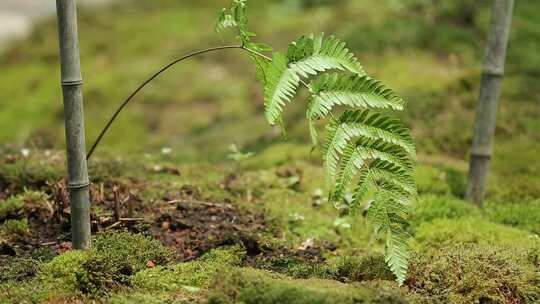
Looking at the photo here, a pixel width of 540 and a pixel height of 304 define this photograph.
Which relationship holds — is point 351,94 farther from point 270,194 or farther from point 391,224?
point 270,194

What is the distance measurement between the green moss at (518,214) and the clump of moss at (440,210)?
0.73 ft

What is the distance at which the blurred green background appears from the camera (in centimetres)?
805

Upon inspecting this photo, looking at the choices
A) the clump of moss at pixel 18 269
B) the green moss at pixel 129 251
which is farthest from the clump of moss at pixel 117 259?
the clump of moss at pixel 18 269

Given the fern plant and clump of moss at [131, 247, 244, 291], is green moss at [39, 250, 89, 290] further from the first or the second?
the fern plant

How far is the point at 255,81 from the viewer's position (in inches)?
550

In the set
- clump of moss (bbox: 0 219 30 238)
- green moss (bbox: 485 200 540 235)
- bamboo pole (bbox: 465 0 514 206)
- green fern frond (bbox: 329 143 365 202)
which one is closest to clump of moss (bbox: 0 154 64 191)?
clump of moss (bbox: 0 219 30 238)

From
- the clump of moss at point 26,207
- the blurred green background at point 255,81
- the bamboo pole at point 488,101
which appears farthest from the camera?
the blurred green background at point 255,81

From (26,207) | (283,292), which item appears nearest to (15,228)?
(26,207)

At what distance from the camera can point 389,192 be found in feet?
11.9

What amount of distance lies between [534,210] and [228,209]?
297 centimetres

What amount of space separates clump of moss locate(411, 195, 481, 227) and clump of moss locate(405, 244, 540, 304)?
151cm

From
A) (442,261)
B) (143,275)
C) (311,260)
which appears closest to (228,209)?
(311,260)

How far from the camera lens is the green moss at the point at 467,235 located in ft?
16.6

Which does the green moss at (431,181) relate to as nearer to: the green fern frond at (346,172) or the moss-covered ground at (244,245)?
the moss-covered ground at (244,245)
